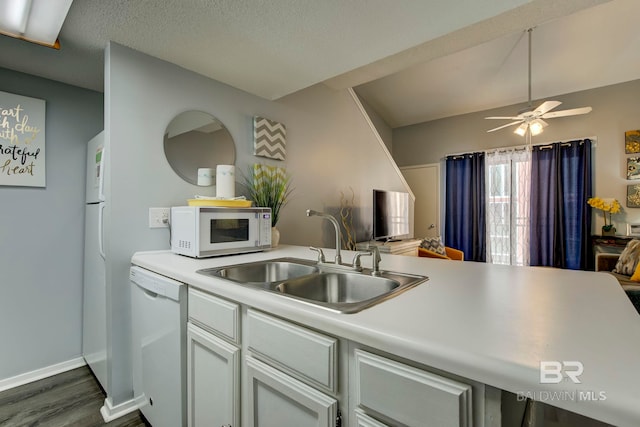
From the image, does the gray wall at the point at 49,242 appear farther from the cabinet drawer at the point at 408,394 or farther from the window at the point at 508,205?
the window at the point at 508,205

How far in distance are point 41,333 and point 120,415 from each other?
3.21 feet

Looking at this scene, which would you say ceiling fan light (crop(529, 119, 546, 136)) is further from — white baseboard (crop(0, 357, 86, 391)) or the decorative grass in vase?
white baseboard (crop(0, 357, 86, 391))

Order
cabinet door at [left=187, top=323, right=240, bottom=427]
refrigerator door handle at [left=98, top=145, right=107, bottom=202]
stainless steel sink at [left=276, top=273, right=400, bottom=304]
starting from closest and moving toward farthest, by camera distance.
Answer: cabinet door at [left=187, top=323, right=240, bottom=427] < stainless steel sink at [left=276, top=273, right=400, bottom=304] < refrigerator door handle at [left=98, top=145, right=107, bottom=202]

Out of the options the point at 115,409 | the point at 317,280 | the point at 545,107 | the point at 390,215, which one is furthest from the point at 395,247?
the point at 115,409

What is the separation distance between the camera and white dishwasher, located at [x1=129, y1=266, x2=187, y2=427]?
3.93ft

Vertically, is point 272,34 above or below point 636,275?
above

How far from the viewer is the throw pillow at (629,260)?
2.84 metres

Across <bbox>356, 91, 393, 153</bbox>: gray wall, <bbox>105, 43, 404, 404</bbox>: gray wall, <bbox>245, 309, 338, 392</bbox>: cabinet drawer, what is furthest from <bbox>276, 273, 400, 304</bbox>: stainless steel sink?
<bbox>356, 91, 393, 153</bbox>: gray wall

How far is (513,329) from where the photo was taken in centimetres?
62

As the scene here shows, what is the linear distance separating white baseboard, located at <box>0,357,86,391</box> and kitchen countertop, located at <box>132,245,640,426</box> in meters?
1.86

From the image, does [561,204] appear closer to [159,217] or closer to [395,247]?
[395,247]

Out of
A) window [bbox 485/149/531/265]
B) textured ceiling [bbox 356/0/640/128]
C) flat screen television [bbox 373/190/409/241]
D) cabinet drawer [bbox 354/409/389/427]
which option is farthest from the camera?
window [bbox 485/149/531/265]

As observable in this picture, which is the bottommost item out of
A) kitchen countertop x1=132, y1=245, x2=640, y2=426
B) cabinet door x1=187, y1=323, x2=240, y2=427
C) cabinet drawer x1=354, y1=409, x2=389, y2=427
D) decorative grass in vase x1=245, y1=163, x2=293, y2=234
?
cabinet door x1=187, y1=323, x2=240, y2=427

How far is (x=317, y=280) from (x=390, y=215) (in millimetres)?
2811
